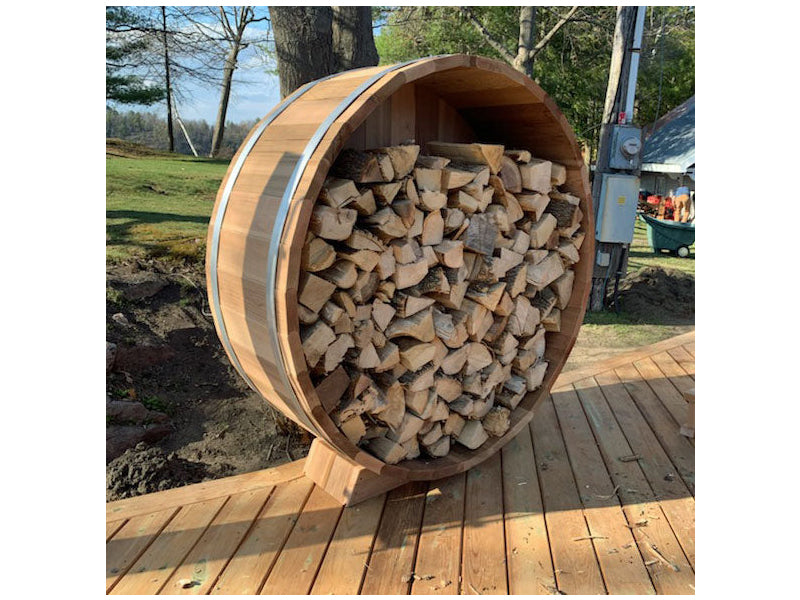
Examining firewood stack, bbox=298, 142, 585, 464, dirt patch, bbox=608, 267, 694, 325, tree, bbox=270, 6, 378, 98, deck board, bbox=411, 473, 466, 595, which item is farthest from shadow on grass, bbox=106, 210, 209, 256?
dirt patch, bbox=608, 267, 694, 325

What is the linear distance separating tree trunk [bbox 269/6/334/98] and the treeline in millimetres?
5849

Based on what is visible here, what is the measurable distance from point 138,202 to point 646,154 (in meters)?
12.0

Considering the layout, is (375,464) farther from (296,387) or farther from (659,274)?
(659,274)

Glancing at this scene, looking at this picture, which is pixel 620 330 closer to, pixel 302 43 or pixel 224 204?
pixel 302 43

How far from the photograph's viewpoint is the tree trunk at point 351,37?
4363mm

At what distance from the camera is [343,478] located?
2.34 metres

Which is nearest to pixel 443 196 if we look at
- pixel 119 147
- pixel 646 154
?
pixel 119 147

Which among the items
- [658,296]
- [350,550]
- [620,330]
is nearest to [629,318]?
[620,330]

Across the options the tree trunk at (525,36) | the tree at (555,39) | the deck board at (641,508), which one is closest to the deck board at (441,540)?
the deck board at (641,508)

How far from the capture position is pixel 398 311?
217cm

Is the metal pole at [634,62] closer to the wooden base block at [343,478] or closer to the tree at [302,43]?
the tree at [302,43]

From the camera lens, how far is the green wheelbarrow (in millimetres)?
9516

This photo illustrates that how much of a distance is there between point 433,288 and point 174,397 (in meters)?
2.10

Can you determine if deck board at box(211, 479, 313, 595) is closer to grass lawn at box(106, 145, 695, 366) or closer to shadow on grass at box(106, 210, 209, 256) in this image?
grass lawn at box(106, 145, 695, 366)
